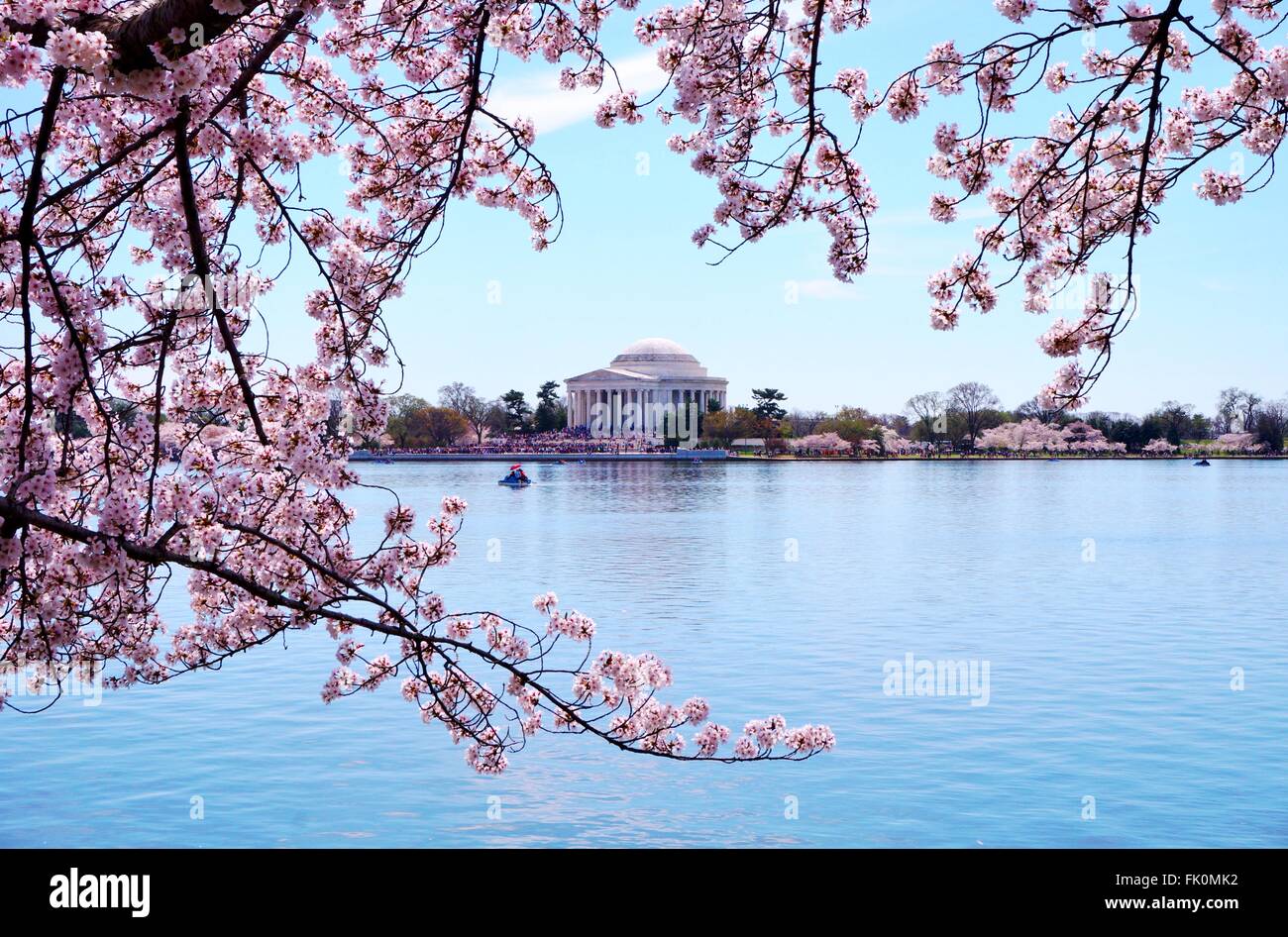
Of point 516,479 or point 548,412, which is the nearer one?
point 516,479

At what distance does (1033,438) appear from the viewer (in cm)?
15112

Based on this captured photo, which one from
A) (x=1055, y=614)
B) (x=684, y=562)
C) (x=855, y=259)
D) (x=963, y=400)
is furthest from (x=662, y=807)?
(x=963, y=400)

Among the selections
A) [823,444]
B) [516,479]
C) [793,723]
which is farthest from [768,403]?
[793,723]

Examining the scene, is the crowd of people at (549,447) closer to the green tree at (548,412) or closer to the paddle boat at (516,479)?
the green tree at (548,412)

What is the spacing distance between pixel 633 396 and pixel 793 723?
149 metres

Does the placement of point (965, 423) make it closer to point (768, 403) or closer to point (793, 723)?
point (768, 403)

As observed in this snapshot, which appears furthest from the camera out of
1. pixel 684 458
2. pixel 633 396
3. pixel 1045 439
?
pixel 633 396

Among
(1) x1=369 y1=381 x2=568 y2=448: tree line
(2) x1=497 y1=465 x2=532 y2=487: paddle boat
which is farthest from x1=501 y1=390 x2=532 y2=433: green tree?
(2) x1=497 y1=465 x2=532 y2=487: paddle boat

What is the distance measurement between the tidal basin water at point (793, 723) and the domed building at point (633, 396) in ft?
408

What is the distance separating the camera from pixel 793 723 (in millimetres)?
17859

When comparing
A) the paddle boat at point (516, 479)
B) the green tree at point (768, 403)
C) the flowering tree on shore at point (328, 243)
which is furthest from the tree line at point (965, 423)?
the flowering tree on shore at point (328, 243)

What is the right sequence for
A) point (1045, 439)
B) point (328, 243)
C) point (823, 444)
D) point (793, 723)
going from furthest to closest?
point (823, 444), point (1045, 439), point (793, 723), point (328, 243)
